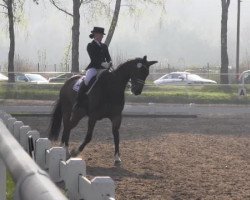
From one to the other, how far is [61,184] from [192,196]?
207 cm

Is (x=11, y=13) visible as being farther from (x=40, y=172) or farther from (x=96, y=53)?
(x=40, y=172)

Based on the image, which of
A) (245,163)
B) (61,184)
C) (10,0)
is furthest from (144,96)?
(61,184)

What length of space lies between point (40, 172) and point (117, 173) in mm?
7654

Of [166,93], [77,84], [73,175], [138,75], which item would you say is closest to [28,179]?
[73,175]

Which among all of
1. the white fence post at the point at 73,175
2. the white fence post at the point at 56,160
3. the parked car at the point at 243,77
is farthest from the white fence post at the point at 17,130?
the parked car at the point at 243,77

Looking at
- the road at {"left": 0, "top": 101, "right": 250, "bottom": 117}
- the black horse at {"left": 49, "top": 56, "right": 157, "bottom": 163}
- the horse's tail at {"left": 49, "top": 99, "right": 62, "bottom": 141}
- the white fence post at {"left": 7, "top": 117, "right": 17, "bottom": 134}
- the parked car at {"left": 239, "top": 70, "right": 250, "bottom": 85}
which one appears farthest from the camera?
the parked car at {"left": 239, "top": 70, "right": 250, "bottom": 85}

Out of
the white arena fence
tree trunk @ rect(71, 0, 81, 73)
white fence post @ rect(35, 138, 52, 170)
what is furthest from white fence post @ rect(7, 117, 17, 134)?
tree trunk @ rect(71, 0, 81, 73)

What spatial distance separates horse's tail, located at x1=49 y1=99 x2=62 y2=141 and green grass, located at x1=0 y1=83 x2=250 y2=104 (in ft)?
56.7

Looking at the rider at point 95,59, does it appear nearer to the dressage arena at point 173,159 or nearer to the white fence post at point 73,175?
the dressage arena at point 173,159

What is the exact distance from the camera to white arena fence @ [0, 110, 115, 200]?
3268 millimetres

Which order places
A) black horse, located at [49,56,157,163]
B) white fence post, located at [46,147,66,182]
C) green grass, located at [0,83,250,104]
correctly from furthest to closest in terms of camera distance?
green grass, located at [0,83,250,104] → black horse, located at [49,56,157,163] → white fence post, located at [46,147,66,182]

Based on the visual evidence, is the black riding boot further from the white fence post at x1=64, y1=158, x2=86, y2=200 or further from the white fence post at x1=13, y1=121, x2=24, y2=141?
the white fence post at x1=64, y1=158, x2=86, y2=200

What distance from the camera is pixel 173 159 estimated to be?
12938 millimetres

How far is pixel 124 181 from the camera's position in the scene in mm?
10141
